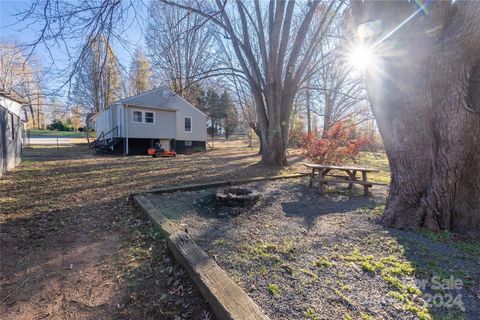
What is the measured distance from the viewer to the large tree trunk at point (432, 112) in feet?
9.66

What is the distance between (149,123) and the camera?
17203 mm

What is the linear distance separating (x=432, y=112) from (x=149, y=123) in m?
16.9

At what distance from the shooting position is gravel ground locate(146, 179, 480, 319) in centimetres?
185

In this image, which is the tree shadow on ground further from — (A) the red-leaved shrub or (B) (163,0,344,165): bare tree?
(B) (163,0,344,165): bare tree

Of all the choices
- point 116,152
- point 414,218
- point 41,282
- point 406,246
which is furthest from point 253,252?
point 116,152

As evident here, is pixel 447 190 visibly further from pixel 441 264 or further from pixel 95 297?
pixel 95 297

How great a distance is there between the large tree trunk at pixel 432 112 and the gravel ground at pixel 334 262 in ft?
1.36

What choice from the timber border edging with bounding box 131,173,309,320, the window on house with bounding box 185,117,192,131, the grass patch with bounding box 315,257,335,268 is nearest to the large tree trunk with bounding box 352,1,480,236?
the grass patch with bounding box 315,257,335,268

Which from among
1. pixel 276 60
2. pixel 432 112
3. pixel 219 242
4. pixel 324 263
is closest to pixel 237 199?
pixel 219 242

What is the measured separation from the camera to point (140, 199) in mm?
4625

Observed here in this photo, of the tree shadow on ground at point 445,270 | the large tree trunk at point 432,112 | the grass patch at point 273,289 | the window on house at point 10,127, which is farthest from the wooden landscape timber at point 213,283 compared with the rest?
the window on house at point 10,127

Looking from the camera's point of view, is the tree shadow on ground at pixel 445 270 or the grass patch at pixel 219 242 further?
the grass patch at pixel 219 242

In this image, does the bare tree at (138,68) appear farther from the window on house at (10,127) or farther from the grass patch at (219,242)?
the grass patch at (219,242)

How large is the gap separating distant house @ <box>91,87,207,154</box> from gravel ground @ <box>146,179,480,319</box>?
1291 cm
